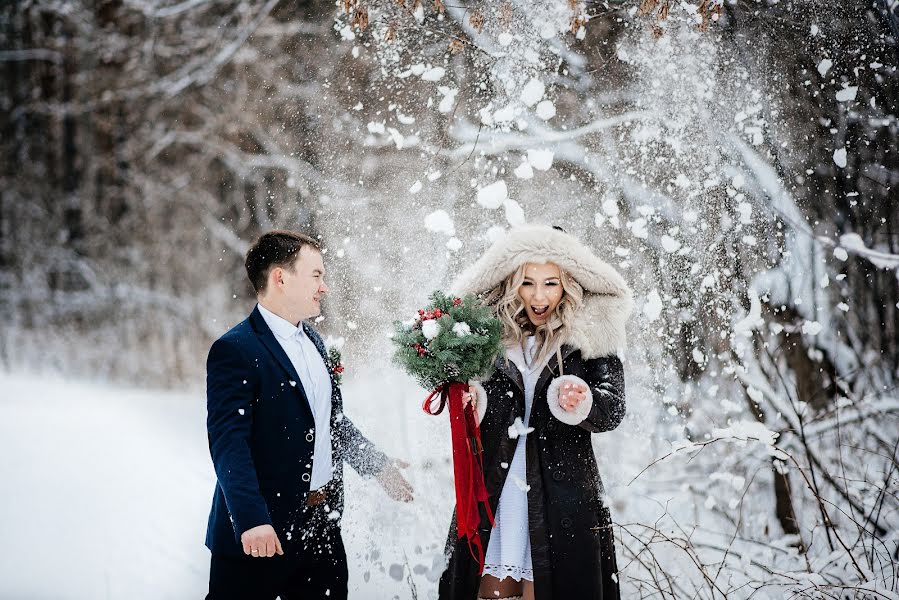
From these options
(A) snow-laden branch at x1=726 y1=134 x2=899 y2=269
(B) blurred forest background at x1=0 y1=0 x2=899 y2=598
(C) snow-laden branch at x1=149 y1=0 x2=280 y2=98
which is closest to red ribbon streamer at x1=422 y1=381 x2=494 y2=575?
(B) blurred forest background at x1=0 y1=0 x2=899 y2=598

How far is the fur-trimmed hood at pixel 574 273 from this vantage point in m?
2.62

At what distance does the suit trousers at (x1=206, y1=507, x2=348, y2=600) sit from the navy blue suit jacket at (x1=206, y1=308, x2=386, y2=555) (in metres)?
0.05

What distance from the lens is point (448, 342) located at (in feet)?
7.26

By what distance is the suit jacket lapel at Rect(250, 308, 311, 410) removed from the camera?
2377 millimetres

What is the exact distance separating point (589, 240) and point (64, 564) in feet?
11.7

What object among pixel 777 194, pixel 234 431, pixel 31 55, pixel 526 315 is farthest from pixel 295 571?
pixel 31 55

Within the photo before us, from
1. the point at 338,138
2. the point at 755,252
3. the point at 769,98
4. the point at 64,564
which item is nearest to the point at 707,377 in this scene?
the point at 755,252

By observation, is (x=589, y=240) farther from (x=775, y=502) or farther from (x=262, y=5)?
(x=262, y=5)

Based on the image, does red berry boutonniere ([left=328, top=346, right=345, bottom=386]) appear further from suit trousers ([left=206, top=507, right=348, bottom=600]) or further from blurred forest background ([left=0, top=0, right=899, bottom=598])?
blurred forest background ([left=0, top=0, right=899, bottom=598])

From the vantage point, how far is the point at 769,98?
12.2 feet

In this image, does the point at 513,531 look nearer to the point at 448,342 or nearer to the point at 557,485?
the point at 557,485

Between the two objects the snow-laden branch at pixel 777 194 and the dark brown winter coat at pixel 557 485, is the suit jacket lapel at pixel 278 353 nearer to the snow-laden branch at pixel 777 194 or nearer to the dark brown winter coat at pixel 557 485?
the dark brown winter coat at pixel 557 485

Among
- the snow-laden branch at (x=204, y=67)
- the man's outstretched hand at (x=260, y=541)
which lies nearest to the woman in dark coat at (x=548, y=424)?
the man's outstretched hand at (x=260, y=541)

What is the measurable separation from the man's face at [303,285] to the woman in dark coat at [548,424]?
754mm
